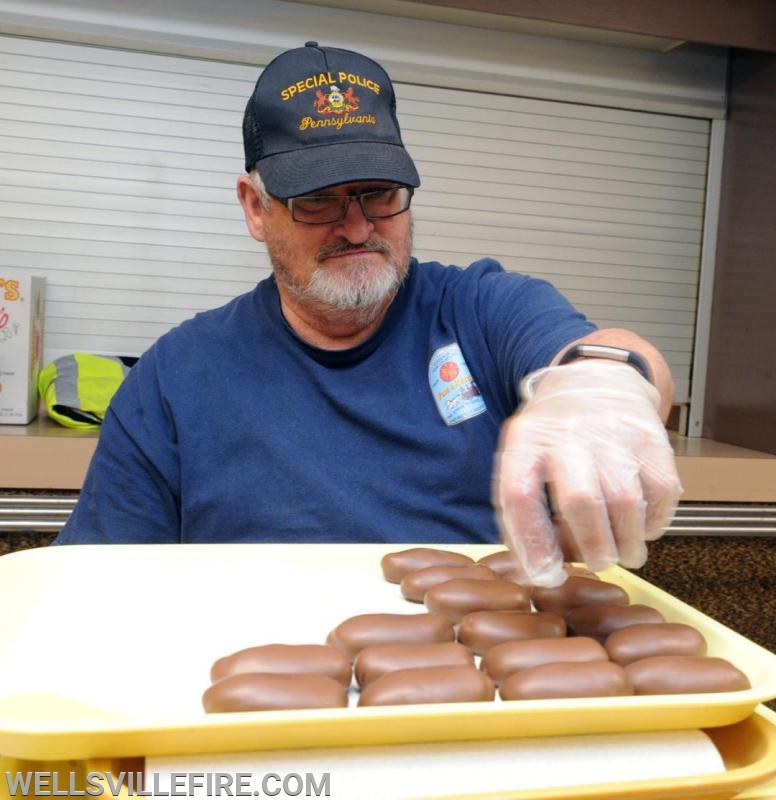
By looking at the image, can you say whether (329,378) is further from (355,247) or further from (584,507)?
(584,507)

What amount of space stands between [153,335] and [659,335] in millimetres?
1558

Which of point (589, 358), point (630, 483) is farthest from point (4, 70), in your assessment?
point (630, 483)

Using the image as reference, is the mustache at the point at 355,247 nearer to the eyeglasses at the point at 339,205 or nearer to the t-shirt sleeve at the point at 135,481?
the eyeglasses at the point at 339,205

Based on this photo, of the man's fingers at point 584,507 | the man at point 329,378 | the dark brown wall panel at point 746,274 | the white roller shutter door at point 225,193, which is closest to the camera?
the man's fingers at point 584,507

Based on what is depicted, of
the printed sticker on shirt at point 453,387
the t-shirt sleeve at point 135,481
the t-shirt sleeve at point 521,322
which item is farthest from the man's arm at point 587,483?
the t-shirt sleeve at point 135,481

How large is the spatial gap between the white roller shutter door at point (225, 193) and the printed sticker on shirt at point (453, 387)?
4.16ft

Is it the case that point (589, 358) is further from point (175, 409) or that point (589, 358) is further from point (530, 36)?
point (530, 36)

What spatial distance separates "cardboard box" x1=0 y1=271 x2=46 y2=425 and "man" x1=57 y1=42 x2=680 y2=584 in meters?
0.88

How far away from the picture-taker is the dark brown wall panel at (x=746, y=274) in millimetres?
2508

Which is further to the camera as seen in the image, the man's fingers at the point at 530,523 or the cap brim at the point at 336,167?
the cap brim at the point at 336,167

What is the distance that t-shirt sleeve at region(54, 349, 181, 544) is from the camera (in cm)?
134

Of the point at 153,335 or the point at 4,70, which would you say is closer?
the point at 4,70

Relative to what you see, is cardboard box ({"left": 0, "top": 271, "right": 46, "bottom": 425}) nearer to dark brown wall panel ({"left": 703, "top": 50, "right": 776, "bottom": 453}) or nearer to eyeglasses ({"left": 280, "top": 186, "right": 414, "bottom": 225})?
eyeglasses ({"left": 280, "top": 186, "right": 414, "bottom": 225})

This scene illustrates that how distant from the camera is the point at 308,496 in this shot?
50.4 inches
